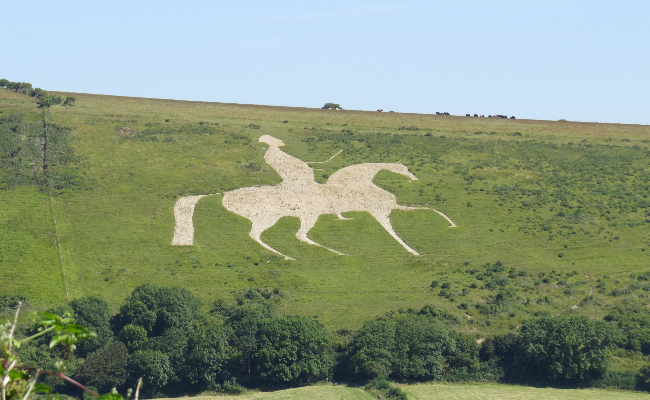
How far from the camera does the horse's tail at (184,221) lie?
202ft

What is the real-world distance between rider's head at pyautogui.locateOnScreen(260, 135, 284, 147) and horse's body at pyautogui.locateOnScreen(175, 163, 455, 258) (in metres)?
11.2

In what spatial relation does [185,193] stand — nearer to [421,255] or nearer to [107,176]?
[107,176]

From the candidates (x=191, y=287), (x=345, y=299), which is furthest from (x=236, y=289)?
(x=345, y=299)

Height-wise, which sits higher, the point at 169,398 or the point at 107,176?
the point at 107,176

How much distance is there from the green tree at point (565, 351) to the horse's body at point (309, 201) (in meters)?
19.3

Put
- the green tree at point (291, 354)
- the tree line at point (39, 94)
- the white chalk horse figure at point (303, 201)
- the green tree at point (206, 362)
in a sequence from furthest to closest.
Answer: the tree line at point (39, 94) < the white chalk horse figure at point (303, 201) < the green tree at point (291, 354) < the green tree at point (206, 362)

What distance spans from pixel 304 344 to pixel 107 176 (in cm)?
3656

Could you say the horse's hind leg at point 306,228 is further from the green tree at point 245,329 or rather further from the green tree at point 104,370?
the green tree at point 104,370

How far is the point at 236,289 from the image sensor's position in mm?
54500

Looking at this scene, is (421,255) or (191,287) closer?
(191,287)

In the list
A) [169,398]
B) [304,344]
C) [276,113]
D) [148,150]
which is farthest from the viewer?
[276,113]

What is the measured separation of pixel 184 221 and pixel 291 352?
25.5 metres

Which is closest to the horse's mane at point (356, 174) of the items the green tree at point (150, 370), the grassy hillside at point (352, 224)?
the grassy hillside at point (352, 224)

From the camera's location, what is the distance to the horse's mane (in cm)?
7238
